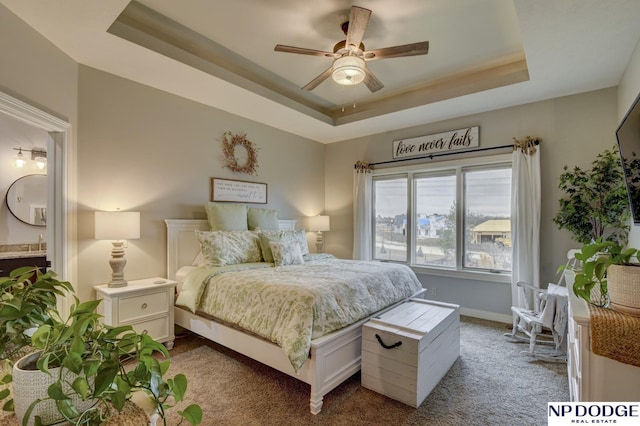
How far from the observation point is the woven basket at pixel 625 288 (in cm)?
136

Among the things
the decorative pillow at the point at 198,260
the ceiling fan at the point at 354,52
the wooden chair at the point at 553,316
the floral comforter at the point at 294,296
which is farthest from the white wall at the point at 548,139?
the decorative pillow at the point at 198,260

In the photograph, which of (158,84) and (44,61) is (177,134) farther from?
(44,61)

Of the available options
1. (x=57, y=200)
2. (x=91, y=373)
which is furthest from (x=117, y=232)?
(x=91, y=373)

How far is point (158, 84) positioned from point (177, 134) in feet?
1.78

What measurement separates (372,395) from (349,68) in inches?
99.6

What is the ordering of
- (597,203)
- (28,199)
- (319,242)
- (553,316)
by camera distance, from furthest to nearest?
(319,242) < (28,199) < (597,203) < (553,316)

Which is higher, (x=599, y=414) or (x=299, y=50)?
(x=299, y=50)

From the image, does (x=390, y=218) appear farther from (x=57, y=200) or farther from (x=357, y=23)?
(x=57, y=200)

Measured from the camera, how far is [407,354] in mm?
2164

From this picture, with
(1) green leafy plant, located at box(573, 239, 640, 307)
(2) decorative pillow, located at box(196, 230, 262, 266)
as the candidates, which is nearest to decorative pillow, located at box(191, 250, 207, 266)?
(2) decorative pillow, located at box(196, 230, 262, 266)

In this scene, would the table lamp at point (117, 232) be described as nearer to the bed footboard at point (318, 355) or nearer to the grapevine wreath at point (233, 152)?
the bed footboard at point (318, 355)

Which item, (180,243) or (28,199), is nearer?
(180,243)

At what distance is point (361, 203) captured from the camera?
4.97 metres

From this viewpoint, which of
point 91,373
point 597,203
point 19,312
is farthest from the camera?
point 597,203
